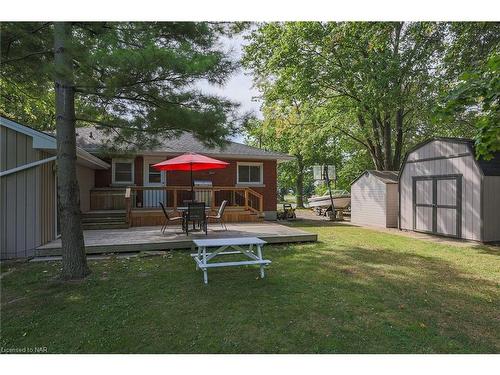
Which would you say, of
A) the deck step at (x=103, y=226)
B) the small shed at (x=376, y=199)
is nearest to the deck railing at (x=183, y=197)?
the deck step at (x=103, y=226)

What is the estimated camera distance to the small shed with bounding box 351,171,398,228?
13.5 metres

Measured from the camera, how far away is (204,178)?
14078 millimetres

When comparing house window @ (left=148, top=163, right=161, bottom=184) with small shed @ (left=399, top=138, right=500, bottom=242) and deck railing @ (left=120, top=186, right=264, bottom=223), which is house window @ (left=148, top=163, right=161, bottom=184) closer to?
deck railing @ (left=120, top=186, right=264, bottom=223)

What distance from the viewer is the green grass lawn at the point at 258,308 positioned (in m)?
3.27

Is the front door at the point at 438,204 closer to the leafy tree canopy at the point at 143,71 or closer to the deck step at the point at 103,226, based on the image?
the leafy tree canopy at the point at 143,71

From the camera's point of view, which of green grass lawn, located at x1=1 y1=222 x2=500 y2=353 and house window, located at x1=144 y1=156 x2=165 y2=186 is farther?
house window, located at x1=144 y1=156 x2=165 y2=186

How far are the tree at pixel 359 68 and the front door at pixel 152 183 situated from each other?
23.1 ft

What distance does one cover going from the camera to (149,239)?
7.99 m

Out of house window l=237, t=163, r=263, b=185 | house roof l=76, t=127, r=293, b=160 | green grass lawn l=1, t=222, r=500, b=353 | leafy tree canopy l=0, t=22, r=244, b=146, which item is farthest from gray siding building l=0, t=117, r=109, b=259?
house window l=237, t=163, r=263, b=185

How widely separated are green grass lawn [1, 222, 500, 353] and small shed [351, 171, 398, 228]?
6.94 m

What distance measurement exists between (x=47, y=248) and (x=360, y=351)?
22.2 feet

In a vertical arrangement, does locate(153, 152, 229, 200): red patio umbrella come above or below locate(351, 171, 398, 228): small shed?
above

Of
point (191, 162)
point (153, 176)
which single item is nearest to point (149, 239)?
point (191, 162)
